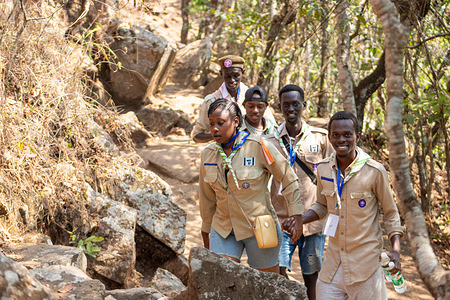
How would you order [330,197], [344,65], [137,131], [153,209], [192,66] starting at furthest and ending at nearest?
[192,66]
[137,131]
[344,65]
[153,209]
[330,197]

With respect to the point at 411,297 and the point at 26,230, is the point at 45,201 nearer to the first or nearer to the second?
the point at 26,230

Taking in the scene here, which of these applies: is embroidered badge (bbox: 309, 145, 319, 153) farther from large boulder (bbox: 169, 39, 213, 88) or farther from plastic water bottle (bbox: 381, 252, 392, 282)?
large boulder (bbox: 169, 39, 213, 88)

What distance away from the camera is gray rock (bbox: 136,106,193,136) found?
1116 cm

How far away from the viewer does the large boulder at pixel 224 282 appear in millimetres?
2984

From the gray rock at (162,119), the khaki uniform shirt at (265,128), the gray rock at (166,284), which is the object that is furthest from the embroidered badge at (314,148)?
the gray rock at (162,119)

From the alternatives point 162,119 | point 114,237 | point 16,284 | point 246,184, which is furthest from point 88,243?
point 162,119

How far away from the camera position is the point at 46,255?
399 cm

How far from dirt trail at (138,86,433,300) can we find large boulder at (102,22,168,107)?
0.86m

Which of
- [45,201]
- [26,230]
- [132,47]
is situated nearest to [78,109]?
[45,201]

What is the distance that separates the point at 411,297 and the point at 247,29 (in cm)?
796

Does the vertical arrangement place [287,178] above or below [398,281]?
above

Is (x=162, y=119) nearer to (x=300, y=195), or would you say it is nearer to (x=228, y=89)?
(x=228, y=89)

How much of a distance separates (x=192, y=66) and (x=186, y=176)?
19.0 ft

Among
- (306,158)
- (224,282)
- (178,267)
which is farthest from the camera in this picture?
(178,267)
